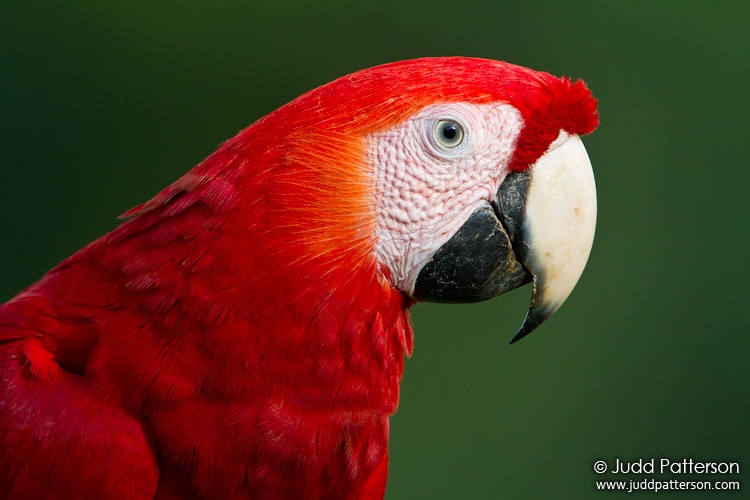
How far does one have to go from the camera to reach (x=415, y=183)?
983 millimetres

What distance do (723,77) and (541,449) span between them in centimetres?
132

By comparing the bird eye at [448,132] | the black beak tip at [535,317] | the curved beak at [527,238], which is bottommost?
the black beak tip at [535,317]

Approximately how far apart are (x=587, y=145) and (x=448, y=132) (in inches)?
64.9

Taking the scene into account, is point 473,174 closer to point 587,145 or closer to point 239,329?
point 239,329

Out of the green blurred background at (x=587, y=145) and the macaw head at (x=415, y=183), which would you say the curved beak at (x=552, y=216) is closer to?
the macaw head at (x=415, y=183)

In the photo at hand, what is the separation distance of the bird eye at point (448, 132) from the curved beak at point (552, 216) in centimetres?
9

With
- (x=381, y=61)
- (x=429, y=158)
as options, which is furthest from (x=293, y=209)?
(x=381, y=61)

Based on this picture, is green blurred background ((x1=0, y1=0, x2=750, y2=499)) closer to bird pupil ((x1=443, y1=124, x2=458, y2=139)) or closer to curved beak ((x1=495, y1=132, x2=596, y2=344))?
curved beak ((x1=495, y1=132, x2=596, y2=344))

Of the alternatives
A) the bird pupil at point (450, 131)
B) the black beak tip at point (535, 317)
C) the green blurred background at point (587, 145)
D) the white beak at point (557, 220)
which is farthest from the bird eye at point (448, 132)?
the green blurred background at point (587, 145)

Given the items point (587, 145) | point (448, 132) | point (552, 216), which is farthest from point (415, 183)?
point (587, 145)

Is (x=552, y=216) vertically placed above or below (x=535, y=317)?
above

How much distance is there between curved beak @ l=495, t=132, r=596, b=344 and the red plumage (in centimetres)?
3

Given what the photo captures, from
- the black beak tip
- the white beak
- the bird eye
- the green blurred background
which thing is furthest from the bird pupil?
the green blurred background

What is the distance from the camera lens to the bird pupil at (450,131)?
3.19 feet
